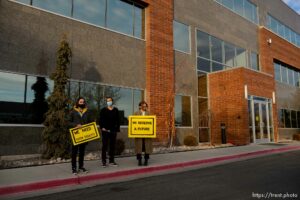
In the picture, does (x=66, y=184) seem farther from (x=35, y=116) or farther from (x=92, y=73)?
(x=92, y=73)

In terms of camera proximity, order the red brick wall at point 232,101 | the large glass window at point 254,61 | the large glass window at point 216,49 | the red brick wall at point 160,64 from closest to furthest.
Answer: the red brick wall at point 160,64 < the red brick wall at point 232,101 < the large glass window at point 216,49 < the large glass window at point 254,61

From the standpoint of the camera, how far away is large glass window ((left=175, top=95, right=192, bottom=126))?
55.6ft

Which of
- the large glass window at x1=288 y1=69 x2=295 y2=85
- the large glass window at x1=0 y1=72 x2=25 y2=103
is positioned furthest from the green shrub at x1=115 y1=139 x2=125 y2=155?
the large glass window at x1=288 y1=69 x2=295 y2=85

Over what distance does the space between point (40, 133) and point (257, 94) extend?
14.3 meters

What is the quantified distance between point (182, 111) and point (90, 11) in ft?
25.1

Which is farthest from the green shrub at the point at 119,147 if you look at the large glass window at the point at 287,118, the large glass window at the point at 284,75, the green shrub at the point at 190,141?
the large glass window at the point at 284,75

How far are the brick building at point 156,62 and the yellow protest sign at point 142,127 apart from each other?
4042mm

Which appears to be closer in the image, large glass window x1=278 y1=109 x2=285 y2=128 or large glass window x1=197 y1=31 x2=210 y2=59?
large glass window x1=197 y1=31 x2=210 y2=59

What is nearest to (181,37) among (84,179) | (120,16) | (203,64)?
(203,64)

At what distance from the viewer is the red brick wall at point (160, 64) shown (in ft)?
50.5

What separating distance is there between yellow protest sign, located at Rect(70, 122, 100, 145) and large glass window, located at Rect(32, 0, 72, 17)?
20.4 ft

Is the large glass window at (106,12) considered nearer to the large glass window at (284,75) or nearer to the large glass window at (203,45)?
the large glass window at (203,45)

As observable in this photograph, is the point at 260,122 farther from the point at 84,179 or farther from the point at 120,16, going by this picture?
the point at 84,179

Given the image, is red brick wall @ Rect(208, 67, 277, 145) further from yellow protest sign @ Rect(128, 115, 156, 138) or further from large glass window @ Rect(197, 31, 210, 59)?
yellow protest sign @ Rect(128, 115, 156, 138)
